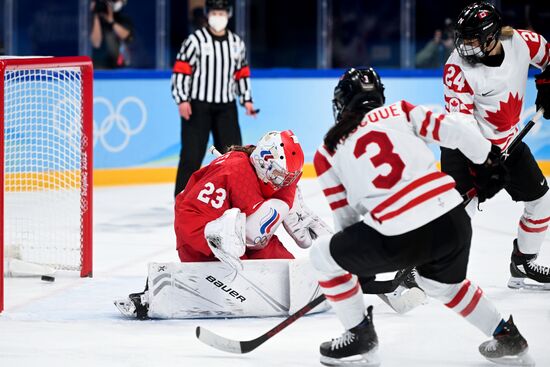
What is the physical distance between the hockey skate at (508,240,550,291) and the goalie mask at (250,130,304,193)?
3.42ft

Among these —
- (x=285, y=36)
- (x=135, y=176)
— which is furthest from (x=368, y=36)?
(x=135, y=176)

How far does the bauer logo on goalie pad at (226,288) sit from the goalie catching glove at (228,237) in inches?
3.7

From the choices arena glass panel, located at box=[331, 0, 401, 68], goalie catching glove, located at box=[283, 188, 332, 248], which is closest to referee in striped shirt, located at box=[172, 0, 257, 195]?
arena glass panel, located at box=[331, 0, 401, 68]

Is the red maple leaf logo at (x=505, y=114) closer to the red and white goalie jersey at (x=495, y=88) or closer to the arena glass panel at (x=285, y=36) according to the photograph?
the red and white goalie jersey at (x=495, y=88)

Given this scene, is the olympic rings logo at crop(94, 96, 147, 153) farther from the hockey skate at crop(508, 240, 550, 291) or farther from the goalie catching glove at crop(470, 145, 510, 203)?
the goalie catching glove at crop(470, 145, 510, 203)

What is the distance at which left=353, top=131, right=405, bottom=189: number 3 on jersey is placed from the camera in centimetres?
278

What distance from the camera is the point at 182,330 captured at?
11.4ft

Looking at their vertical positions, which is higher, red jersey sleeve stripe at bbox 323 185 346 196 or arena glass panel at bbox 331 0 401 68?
arena glass panel at bbox 331 0 401 68

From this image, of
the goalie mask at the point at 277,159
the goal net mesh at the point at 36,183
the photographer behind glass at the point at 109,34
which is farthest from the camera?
the photographer behind glass at the point at 109,34

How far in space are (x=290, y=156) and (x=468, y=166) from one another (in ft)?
2.25

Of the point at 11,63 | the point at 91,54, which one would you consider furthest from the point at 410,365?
the point at 91,54

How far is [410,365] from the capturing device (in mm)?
3025

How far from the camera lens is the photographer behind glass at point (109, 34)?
7895 mm

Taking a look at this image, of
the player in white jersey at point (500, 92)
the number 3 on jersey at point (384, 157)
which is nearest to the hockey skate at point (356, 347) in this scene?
the number 3 on jersey at point (384, 157)
